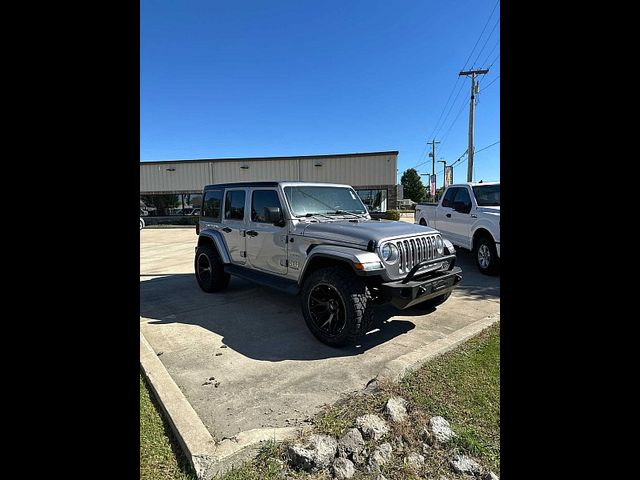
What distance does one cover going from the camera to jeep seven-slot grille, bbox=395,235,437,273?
12.7 ft

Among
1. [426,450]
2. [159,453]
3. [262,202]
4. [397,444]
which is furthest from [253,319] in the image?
[426,450]

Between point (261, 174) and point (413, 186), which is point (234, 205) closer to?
point (261, 174)

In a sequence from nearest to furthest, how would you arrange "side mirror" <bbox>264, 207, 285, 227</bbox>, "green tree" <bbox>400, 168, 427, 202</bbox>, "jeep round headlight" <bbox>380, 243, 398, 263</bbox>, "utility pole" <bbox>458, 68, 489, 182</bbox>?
"jeep round headlight" <bbox>380, 243, 398, 263</bbox>, "side mirror" <bbox>264, 207, 285, 227</bbox>, "utility pole" <bbox>458, 68, 489, 182</bbox>, "green tree" <bbox>400, 168, 427, 202</bbox>

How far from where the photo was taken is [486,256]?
7.37 meters

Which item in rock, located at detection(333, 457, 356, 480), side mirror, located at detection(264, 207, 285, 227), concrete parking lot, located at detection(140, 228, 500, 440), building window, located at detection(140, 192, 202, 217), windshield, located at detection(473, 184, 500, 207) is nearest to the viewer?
rock, located at detection(333, 457, 356, 480)

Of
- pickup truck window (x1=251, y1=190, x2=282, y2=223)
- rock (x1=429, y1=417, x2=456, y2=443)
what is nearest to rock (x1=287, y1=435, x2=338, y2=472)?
rock (x1=429, y1=417, x2=456, y2=443)

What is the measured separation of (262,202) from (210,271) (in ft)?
5.61

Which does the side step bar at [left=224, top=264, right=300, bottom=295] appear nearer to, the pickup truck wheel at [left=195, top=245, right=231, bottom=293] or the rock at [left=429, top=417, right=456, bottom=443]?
the pickup truck wheel at [left=195, top=245, right=231, bottom=293]

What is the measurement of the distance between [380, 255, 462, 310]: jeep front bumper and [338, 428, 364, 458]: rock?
5.08 ft

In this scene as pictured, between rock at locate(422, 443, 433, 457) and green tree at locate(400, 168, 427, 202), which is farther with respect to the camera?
green tree at locate(400, 168, 427, 202)

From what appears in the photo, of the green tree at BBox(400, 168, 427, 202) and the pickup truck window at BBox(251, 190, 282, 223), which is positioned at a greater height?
the green tree at BBox(400, 168, 427, 202)
